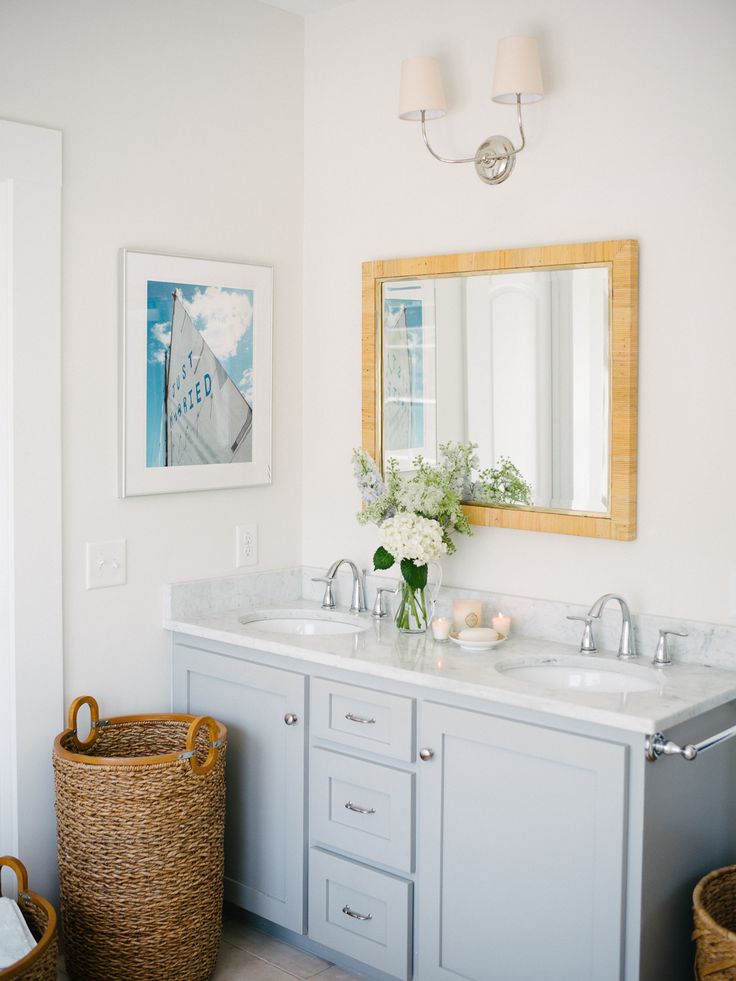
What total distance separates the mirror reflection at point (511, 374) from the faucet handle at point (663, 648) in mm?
333

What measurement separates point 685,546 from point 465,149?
47.6 inches

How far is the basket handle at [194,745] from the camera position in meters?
2.59

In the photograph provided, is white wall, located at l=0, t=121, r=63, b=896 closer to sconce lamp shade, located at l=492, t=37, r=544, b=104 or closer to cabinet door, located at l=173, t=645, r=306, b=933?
cabinet door, located at l=173, t=645, r=306, b=933

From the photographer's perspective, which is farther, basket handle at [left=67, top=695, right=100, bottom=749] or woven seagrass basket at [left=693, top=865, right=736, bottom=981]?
basket handle at [left=67, top=695, right=100, bottom=749]

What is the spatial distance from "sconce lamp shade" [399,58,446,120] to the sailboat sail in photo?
82cm

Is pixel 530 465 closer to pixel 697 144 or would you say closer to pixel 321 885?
pixel 697 144

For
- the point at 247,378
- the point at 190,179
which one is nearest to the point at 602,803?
the point at 247,378

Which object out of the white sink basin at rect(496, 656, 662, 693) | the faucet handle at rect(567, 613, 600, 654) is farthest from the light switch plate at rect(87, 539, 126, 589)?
the faucet handle at rect(567, 613, 600, 654)

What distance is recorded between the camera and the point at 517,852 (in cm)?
Answer: 236

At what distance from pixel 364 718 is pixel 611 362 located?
1.04m

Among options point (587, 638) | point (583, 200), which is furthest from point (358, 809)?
point (583, 200)

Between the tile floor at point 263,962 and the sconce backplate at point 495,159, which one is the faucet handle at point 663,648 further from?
the sconce backplate at point 495,159

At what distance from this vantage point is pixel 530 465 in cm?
284

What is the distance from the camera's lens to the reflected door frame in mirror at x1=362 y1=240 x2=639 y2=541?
8.59ft
